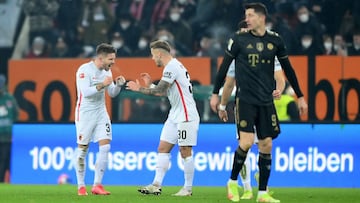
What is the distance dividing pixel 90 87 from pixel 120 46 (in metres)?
7.40

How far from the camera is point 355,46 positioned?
74.1 feet

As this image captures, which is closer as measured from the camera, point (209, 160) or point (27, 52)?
point (209, 160)

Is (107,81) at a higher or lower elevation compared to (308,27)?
lower

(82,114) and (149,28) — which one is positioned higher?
(149,28)

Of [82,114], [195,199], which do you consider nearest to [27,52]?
[82,114]

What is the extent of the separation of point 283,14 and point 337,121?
9.65 feet

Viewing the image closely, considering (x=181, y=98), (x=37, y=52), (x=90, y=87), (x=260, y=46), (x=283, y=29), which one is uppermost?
(x=283, y=29)

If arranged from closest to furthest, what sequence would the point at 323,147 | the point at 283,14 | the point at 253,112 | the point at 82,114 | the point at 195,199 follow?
the point at 253,112 < the point at 195,199 < the point at 82,114 < the point at 323,147 < the point at 283,14

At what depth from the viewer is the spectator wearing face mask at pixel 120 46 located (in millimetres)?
24047

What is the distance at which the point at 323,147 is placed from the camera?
71.7 ft

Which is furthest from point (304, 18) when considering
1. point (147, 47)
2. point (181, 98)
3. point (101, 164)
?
point (101, 164)

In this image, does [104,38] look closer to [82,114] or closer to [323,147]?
[323,147]

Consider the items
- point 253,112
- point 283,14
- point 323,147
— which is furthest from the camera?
point 283,14

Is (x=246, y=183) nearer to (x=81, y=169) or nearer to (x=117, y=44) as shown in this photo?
(x=81, y=169)
